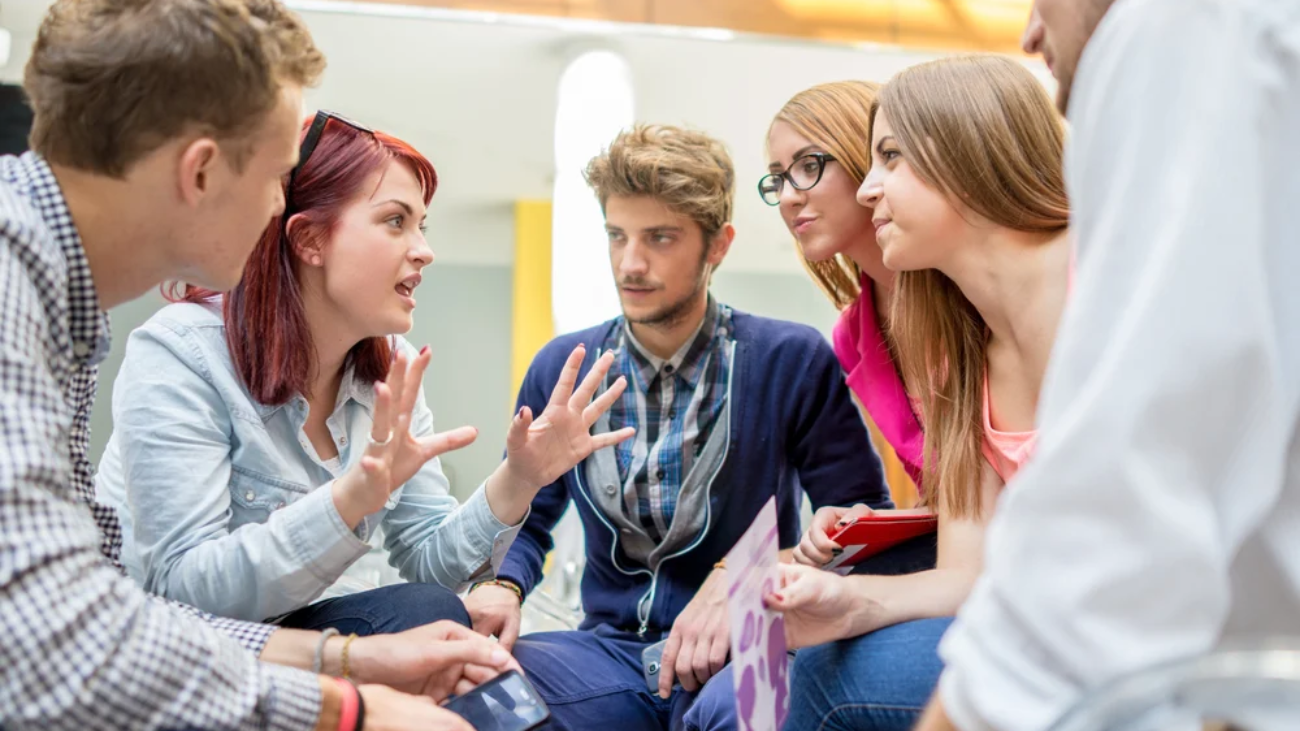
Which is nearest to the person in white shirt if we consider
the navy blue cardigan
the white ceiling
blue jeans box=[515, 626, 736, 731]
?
blue jeans box=[515, 626, 736, 731]

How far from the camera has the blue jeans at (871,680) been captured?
1193 millimetres

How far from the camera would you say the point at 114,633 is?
34.3 inches

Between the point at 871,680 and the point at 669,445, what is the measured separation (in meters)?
0.84

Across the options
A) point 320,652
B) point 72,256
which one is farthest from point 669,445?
point 72,256

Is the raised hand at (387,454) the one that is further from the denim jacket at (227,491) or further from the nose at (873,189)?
the nose at (873,189)

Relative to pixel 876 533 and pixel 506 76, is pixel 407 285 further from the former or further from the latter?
pixel 506 76

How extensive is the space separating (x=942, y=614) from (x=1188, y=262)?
826mm

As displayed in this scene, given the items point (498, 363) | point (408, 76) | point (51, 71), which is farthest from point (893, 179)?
point (498, 363)

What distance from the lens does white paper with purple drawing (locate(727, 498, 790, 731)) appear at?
1130 mm

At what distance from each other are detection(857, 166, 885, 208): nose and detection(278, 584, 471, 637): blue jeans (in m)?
0.82

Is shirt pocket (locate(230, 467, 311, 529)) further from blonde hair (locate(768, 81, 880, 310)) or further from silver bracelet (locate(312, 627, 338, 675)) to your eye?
blonde hair (locate(768, 81, 880, 310))

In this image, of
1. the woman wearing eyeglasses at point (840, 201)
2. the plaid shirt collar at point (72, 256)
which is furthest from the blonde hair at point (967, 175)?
the plaid shirt collar at point (72, 256)

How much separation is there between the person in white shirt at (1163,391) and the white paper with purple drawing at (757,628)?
441 mm

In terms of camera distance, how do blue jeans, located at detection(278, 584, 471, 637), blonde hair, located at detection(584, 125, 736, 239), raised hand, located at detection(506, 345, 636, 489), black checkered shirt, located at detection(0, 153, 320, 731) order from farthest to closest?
blonde hair, located at detection(584, 125, 736, 239), raised hand, located at detection(506, 345, 636, 489), blue jeans, located at detection(278, 584, 471, 637), black checkered shirt, located at detection(0, 153, 320, 731)
